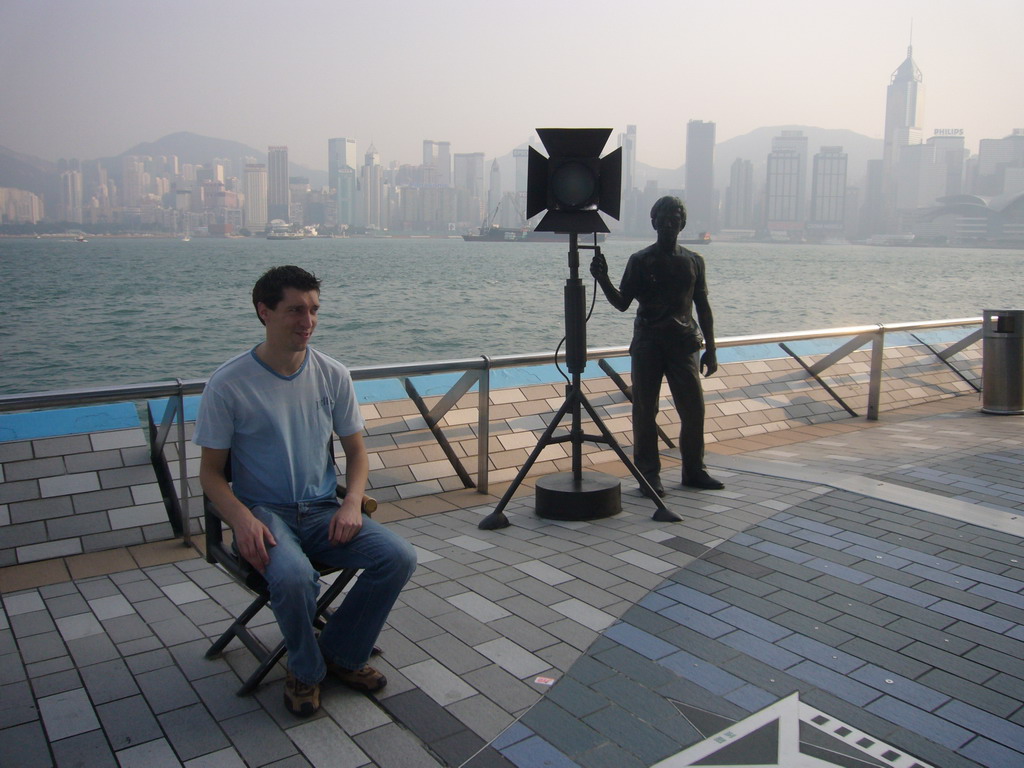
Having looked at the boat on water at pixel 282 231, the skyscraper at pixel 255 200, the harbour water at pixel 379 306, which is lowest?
the harbour water at pixel 379 306

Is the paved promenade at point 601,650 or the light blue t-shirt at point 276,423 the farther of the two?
the light blue t-shirt at point 276,423

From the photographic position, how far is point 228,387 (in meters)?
3.23

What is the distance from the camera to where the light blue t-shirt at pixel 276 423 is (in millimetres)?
3232

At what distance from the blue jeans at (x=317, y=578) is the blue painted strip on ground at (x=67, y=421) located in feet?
7.94

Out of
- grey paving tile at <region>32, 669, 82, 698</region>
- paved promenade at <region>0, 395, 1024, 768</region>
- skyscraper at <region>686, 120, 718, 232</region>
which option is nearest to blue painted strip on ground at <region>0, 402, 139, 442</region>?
paved promenade at <region>0, 395, 1024, 768</region>

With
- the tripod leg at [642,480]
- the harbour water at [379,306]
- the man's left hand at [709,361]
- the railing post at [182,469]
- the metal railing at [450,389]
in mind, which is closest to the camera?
the metal railing at [450,389]

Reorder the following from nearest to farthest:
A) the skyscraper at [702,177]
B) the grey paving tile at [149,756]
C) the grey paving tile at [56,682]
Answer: the grey paving tile at [149,756]
the grey paving tile at [56,682]
the skyscraper at [702,177]

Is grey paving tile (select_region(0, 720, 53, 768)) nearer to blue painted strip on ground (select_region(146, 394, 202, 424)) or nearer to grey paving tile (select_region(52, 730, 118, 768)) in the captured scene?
grey paving tile (select_region(52, 730, 118, 768))

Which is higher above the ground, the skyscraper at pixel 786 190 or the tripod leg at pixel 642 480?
the skyscraper at pixel 786 190

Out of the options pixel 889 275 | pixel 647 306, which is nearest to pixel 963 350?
pixel 647 306

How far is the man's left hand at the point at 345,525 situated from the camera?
323 cm

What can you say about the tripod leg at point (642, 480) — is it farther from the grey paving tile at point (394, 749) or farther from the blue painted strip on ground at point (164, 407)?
the grey paving tile at point (394, 749)

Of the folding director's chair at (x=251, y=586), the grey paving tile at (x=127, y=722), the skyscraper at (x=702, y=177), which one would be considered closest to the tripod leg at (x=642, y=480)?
the folding director's chair at (x=251, y=586)

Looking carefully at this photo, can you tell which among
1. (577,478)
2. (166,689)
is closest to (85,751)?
(166,689)
